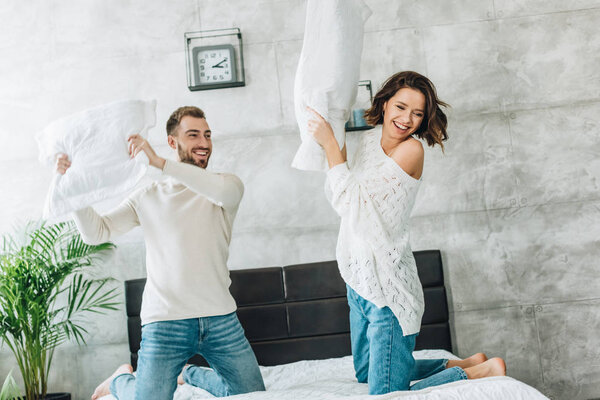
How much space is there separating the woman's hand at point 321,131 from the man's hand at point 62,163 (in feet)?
2.94

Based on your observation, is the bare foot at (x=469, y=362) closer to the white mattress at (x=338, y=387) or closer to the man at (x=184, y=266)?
the white mattress at (x=338, y=387)

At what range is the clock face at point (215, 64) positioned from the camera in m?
3.21

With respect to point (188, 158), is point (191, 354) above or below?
below

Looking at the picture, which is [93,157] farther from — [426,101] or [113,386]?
[426,101]

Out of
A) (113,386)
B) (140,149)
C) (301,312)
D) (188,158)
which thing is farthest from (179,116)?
(301,312)

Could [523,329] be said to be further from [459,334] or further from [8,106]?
[8,106]

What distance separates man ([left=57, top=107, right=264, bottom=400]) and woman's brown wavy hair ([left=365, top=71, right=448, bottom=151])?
0.67m

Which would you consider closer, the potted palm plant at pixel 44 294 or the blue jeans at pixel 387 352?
the blue jeans at pixel 387 352

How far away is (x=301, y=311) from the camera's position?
304cm

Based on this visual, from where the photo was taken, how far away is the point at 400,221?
1.98 m

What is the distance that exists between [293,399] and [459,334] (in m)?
1.47

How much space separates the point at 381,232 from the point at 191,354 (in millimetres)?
829

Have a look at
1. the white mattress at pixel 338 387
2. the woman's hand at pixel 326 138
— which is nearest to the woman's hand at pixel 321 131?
the woman's hand at pixel 326 138

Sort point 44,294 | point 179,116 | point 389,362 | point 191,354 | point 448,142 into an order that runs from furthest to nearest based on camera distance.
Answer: point 448,142, point 44,294, point 179,116, point 191,354, point 389,362
